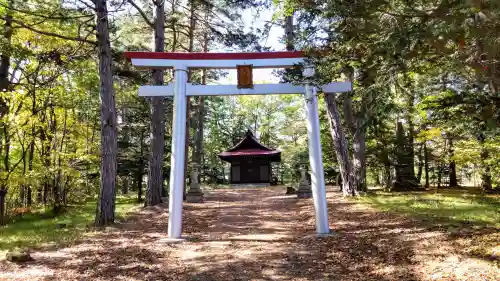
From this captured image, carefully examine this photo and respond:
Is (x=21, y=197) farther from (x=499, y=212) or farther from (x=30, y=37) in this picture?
(x=499, y=212)

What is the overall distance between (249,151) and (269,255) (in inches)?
766

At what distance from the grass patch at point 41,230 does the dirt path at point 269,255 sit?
762mm

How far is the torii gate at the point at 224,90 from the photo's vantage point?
7.25 metres

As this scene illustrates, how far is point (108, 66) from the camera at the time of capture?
30.6 ft

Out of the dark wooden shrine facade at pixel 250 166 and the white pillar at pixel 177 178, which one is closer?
the white pillar at pixel 177 178

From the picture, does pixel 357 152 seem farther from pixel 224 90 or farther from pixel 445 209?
pixel 224 90

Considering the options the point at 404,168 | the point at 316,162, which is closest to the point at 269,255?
the point at 316,162

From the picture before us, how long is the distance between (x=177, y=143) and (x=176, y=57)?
1.93 meters

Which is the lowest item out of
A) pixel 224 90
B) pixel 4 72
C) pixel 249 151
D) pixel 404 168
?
pixel 404 168

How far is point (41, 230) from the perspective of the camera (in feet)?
29.9

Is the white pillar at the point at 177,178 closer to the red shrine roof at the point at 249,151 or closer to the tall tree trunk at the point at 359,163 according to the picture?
the tall tree trunk at the point at 359,163

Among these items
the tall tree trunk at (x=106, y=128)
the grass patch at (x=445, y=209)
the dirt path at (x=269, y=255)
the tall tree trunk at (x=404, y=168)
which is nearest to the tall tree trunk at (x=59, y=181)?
A: the tall tree trunk at (x=106, y=128)

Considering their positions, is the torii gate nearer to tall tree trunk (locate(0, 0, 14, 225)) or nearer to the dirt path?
the dirt path

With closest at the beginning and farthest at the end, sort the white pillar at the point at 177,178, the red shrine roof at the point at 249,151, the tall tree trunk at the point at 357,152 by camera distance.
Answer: the white pillar at the point at 177,178 < the tall tree trunk at the point at 357,152 < the red shrine roof at the point at 249,151
